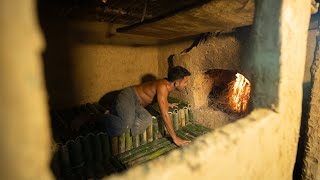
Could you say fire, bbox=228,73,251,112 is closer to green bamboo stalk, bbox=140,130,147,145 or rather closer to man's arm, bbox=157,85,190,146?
man's arm, bbox=157,85,190,146

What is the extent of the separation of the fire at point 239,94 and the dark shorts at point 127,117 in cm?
218

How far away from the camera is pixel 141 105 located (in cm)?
437

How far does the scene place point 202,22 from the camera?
3.07 meters

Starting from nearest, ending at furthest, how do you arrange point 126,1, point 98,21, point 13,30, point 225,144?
1. point 13,30
2. point 225,144
3. point 126,1
4. point 98,21

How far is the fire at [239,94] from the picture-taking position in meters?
4.82

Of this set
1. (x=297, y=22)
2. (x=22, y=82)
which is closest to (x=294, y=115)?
(x=297, y=22)

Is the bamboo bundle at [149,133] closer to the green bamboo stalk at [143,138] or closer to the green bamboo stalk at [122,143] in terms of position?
the green bamboo stalk at [143,138]

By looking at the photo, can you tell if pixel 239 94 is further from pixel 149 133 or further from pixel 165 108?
pixel 149 133

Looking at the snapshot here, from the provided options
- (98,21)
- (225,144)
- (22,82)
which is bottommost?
(225,144)

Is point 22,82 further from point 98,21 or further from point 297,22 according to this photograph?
point 98,21

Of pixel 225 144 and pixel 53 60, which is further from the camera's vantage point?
pixel 53 60

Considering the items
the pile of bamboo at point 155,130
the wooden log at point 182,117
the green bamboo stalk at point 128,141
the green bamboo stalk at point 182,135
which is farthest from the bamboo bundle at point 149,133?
the wooden log at point 182,117

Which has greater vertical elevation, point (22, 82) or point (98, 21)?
point (98, 21)

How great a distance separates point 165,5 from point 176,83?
1531 millimetres
